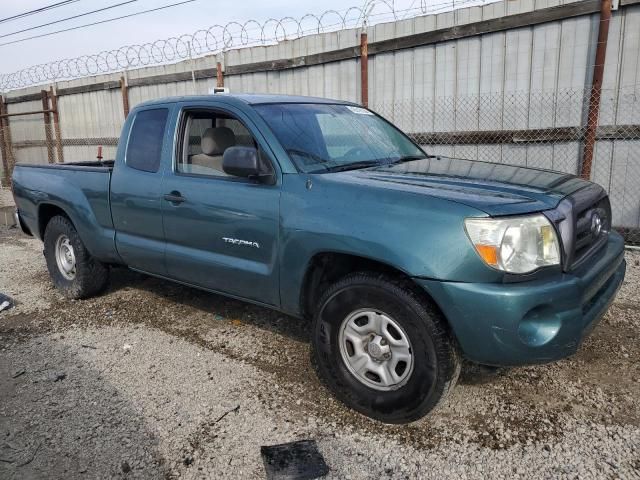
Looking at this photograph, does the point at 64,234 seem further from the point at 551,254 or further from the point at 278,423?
the point at 551,254

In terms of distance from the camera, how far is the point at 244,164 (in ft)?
10.4

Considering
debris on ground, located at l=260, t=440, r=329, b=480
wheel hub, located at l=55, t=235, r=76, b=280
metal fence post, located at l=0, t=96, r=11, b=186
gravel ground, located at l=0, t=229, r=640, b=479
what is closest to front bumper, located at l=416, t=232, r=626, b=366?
gravel ground, located at l=0, t=229, r=640, b=479

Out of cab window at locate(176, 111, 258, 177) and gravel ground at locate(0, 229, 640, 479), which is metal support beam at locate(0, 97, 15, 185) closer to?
gravel ground at locate(0, 229, 640, 479)

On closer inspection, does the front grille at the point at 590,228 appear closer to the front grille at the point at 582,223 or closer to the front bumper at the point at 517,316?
the front grille at the point at 582,223

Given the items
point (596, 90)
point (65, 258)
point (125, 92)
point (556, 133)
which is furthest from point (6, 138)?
point (596, 90)

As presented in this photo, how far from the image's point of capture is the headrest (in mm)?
3844

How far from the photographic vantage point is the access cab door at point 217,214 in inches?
130

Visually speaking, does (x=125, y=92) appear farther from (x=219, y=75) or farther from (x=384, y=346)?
(x=384, y=346)

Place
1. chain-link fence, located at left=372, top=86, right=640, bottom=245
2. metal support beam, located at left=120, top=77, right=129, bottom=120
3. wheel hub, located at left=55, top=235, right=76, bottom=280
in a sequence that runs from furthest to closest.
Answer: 1. metal support beam, located at left=120, top=77, right=129, bottom=120
2. chain-link fence, located at left=372, top=86, right=640, bottom=245
3. wheel hub, located at left=55, top=235, right=76, bottom=280

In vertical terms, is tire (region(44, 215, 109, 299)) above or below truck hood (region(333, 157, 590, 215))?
below

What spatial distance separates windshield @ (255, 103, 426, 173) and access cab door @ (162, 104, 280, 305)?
186 mm

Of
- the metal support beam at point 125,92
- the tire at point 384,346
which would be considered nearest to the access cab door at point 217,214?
the tire at point 384,346

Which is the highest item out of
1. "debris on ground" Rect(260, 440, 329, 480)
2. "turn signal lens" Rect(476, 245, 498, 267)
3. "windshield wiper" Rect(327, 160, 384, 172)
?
"windshield wiper" Rect(327, 160, 384, 172)

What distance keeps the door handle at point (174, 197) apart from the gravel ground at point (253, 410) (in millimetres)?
1136
